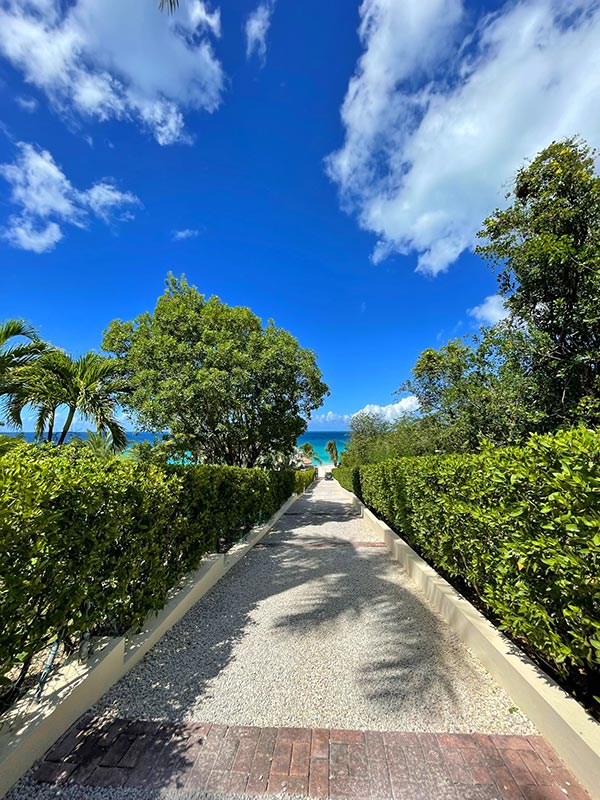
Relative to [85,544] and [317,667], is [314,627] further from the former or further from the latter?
[85,544]

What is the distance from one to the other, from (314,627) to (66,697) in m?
2.31

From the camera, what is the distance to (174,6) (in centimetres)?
374

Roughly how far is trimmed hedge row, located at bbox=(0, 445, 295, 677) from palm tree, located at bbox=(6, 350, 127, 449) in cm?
295

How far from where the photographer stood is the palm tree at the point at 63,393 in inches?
238

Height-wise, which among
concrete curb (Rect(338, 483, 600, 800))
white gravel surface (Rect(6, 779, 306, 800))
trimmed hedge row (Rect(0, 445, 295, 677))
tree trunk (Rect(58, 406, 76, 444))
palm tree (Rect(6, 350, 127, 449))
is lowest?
white gravel surface (Rect(6, 779, 306, 800))

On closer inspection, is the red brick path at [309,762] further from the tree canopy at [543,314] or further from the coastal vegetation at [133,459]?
the tree canopy at [543,314]

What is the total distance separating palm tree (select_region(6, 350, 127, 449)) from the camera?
6.05 meters

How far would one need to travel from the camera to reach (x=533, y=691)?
2.27m

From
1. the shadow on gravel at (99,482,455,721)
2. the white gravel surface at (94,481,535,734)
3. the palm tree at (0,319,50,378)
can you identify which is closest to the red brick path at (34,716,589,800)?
the white gravel surface at (94,481,535,734)

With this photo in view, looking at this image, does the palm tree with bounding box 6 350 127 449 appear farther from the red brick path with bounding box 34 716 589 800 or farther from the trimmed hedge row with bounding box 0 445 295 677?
the red brick path with bounding box 34 716 589 800

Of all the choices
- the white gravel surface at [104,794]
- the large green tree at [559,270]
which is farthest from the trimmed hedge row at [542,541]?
the large green tree at [559,270]

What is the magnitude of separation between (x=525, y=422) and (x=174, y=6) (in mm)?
7442

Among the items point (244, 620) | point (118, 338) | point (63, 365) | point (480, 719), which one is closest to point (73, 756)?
point (244, 620)

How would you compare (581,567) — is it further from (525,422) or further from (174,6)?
(174,6)
